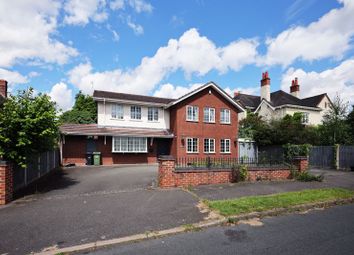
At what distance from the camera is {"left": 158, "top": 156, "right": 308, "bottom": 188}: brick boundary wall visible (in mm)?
10430

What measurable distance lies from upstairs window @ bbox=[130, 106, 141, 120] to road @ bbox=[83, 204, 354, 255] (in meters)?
18.3

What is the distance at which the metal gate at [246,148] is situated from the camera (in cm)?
2595

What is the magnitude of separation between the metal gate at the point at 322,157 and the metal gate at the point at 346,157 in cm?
57

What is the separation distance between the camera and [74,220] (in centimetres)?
648

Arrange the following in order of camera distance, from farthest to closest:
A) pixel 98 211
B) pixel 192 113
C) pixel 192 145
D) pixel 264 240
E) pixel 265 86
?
pixel 265 86, pixel 192 113, pixel 192 145, pixel 98 211, pixel 264 240

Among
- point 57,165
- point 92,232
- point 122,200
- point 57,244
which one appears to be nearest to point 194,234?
point 92,232

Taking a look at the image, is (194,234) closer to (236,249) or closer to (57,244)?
(236,249)

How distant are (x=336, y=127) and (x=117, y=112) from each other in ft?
71.2

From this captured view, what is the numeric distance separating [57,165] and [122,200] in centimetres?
1305

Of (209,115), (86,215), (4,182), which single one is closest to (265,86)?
(209,115)

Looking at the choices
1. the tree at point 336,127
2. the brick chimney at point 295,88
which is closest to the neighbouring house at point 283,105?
the brick chimney at point 295,88

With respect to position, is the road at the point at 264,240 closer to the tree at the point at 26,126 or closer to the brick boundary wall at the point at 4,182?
the brick boundary wall at the point at 4,182

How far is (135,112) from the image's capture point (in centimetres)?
2361

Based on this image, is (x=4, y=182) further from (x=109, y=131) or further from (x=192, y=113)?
(x=192, y=113)
